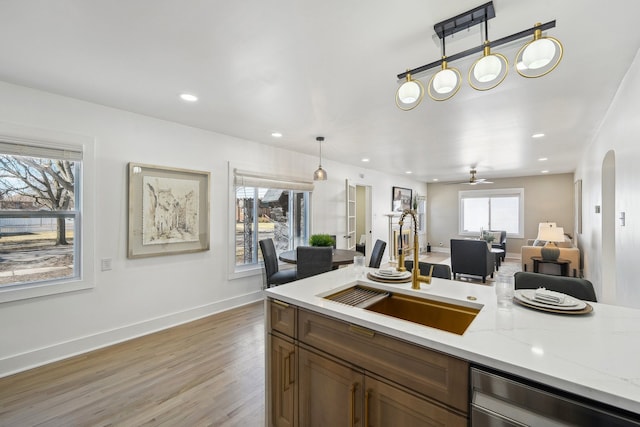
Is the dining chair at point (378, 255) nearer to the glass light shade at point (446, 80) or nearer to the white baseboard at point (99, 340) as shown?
the white baseboard at point (99, 340)

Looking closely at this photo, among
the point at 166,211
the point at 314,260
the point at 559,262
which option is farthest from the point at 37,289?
the point at 559,262

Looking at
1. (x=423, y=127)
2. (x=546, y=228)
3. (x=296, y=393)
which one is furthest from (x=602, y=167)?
(x=296, y=393)

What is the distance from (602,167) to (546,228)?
1802mm

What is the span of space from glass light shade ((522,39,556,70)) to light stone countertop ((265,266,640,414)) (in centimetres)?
116

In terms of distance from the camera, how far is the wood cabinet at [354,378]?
3.51 feet

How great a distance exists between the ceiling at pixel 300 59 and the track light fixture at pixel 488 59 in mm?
74

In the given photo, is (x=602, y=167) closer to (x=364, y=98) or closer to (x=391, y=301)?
(x=364, y=98)

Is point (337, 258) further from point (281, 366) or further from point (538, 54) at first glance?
point (538, 54)

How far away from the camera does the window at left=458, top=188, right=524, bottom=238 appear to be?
8.54 m

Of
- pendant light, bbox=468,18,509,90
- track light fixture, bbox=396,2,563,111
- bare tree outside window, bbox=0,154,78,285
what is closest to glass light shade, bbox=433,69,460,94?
track light fixture, bbox=396,2,563,111

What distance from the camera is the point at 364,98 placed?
2.65 m

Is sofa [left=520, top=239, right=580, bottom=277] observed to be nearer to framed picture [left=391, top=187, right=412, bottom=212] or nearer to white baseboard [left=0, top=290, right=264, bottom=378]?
framed picture [left=391, top=187, right=412, bottom=212]

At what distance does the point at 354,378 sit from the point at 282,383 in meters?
0.55

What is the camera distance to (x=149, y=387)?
2.22m
